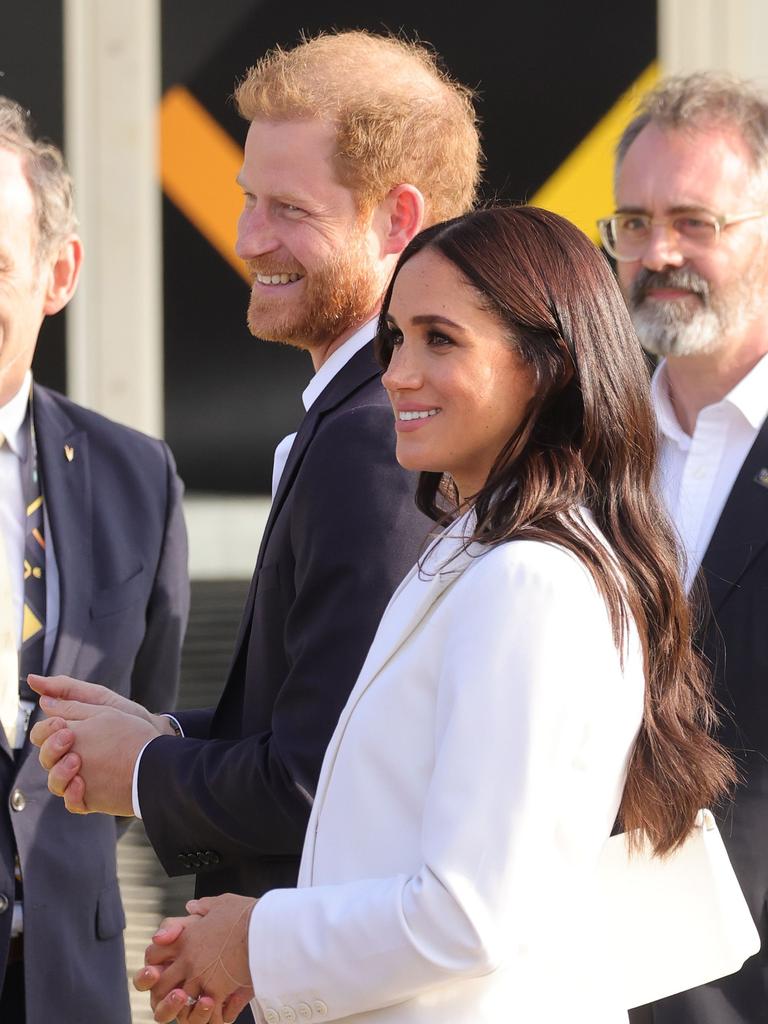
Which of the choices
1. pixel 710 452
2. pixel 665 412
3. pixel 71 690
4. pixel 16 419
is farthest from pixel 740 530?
pixel 16 419

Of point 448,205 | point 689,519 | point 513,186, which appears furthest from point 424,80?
point 513,186

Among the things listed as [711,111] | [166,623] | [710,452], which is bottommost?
[166,623]

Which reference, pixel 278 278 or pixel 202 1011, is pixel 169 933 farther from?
pixel 278 278

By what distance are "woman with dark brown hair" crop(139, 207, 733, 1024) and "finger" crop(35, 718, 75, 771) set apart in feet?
1.16

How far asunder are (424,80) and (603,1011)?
130 centimetres

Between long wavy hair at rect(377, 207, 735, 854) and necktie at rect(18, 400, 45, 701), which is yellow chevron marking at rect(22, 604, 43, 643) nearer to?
necktie at rect(18, 400, 45, 701)

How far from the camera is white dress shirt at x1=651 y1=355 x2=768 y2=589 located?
2.44m

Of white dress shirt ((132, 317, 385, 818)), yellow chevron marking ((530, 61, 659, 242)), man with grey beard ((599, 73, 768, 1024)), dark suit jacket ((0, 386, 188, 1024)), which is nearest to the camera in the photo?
white dress shirt ((132, 317, 385, 818))

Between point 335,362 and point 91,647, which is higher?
point 335,362

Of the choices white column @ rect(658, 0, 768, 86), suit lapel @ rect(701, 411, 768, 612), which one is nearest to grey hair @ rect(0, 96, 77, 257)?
suit lapel @ rect(701, 411, 768, 612)

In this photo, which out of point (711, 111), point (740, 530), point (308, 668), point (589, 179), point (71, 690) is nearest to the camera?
point (308, 668)

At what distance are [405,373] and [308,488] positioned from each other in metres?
0.31

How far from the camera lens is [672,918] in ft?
4.92

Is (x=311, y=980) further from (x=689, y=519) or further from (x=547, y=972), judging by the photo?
(x=689, y=519)
